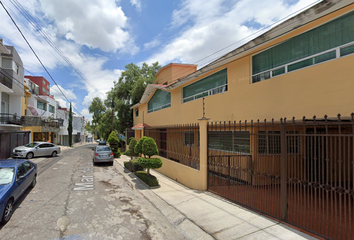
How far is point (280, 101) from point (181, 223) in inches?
202

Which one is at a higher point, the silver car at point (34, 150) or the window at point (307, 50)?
the window at point (307, 50)

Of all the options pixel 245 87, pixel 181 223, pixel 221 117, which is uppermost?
pixel 245 87

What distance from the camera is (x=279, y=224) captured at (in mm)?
4500

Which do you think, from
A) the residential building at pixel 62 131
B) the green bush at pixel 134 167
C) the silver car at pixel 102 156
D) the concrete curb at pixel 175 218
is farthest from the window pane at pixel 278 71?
the residential building at pixel 62 131

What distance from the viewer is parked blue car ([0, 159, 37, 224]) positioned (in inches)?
185

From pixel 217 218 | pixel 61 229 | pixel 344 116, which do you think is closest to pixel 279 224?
pixel 217 218

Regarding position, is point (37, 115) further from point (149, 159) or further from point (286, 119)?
point (286, 119)

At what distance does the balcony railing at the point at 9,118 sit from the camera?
16.9 metres

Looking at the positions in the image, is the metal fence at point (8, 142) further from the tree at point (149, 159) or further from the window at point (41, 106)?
the tree at point (149, 159)

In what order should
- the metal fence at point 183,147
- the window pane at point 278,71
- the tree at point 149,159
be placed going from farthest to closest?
1. the tree at point 149,159
2. the metal fence at point 183,147
3. the window pane at point 278,71

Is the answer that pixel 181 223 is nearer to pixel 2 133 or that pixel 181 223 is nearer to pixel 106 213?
pixel 106 213

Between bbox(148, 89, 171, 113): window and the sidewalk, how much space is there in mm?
9289

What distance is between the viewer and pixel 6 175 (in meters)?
5.71

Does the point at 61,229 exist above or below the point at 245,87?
below
